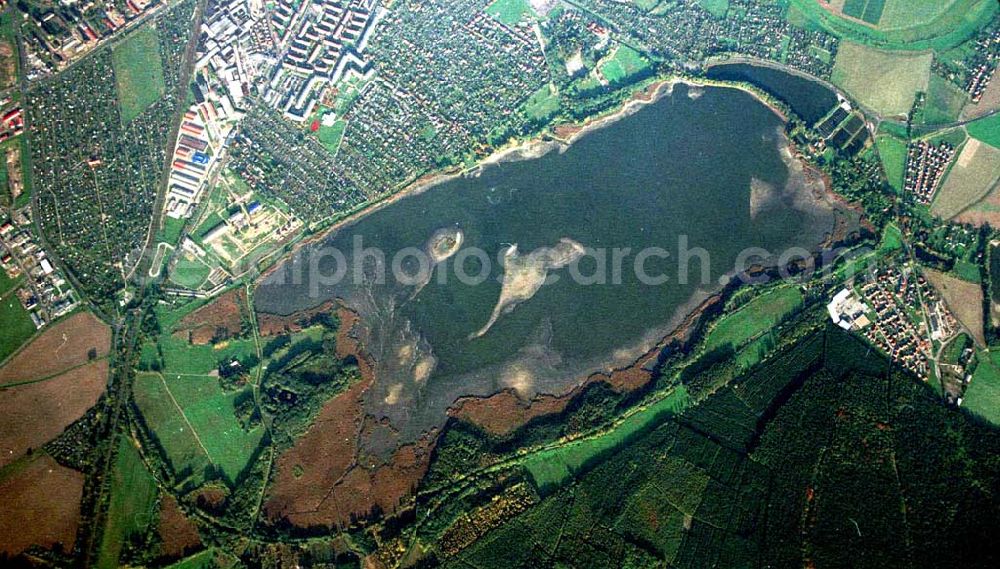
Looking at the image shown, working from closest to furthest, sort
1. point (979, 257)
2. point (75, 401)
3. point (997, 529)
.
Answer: point (997, 529) < point (75, 401) < point (979, 257)

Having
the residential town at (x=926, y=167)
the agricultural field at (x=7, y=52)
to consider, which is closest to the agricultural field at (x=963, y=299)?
the residential town at (x=926, y=167)

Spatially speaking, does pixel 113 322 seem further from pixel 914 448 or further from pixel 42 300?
pixel 914 448

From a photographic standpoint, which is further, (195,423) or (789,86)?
(789,86)

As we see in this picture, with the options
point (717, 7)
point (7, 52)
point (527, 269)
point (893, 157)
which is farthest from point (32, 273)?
point (893, 157)

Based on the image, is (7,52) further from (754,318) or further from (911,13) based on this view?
(911,13)

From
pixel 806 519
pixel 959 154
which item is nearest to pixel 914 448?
pixel 806 519

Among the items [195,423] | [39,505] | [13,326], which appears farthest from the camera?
[13,326]

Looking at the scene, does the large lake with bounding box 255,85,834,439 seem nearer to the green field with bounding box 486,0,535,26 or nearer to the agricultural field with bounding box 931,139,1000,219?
the agricultural field with bounding box 931,139,1000,219
